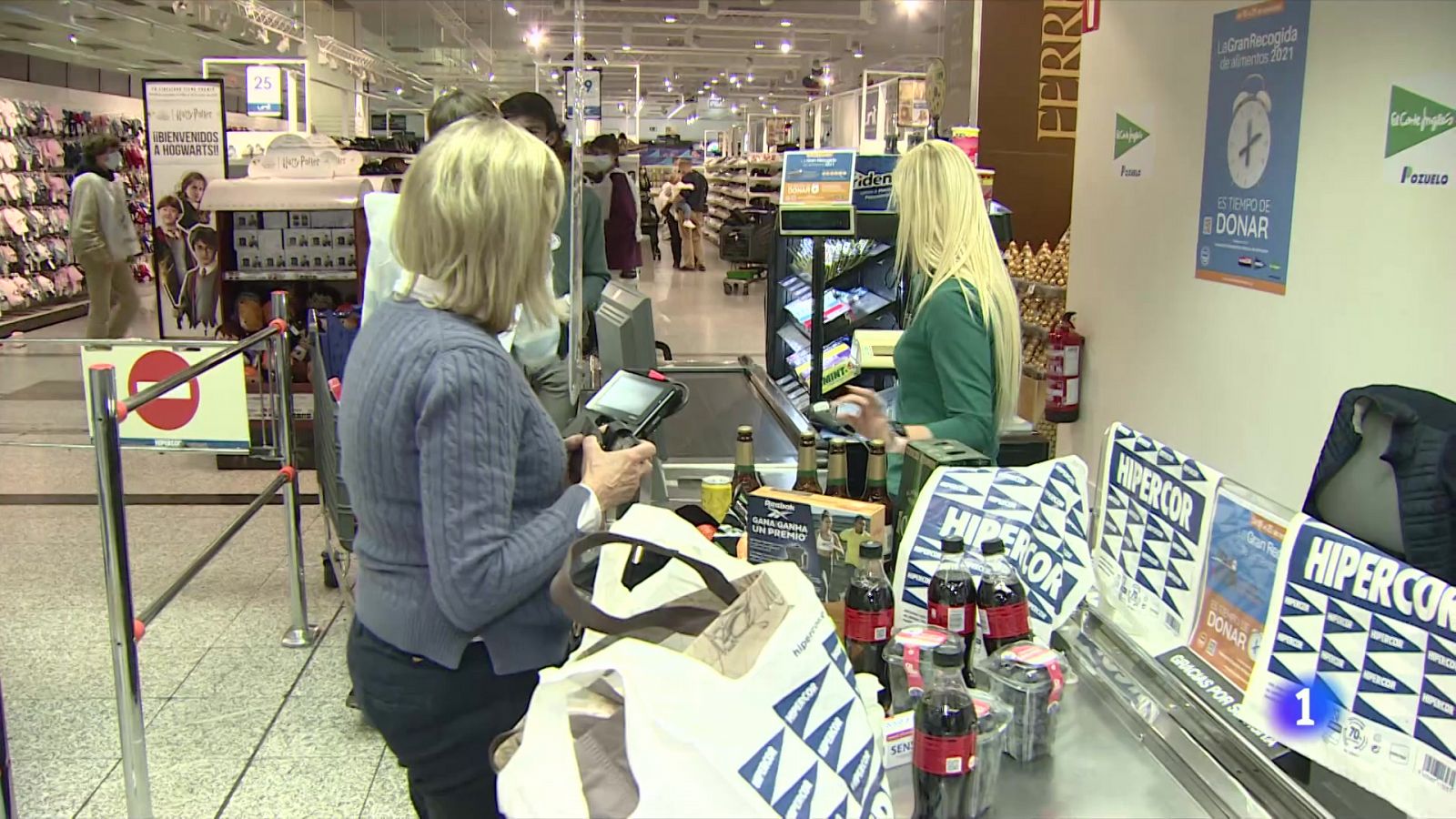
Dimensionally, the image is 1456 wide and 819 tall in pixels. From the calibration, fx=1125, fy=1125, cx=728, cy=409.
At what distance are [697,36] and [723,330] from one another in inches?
519

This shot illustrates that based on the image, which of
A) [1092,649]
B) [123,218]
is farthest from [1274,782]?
[123,218]

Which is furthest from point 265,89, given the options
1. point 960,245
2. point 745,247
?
point 960,245

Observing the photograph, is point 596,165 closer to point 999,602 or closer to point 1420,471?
point 1420,471

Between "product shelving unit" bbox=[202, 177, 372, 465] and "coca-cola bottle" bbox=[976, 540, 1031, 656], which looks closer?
"coca-cola bottle" bbox=[976, 540, 1031, 656]

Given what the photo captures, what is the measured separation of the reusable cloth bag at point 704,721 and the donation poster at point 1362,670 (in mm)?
663

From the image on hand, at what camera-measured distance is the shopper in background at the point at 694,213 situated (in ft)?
60.6

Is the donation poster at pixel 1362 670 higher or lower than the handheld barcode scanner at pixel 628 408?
lower

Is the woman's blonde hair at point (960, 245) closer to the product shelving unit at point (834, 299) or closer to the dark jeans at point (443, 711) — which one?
the dark jeans at point (443, 711)

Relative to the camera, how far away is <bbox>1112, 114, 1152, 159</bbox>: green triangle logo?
17.0 feet

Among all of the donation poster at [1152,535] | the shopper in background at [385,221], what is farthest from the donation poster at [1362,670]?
the shopper in background at [385,221]

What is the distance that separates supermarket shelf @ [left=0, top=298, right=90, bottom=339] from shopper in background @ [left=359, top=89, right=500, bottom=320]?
9.76 meters

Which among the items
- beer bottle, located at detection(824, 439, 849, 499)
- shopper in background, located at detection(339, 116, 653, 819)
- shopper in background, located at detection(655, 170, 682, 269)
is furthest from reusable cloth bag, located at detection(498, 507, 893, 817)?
shopper in background, located at detection(655, 170, 682, 269)

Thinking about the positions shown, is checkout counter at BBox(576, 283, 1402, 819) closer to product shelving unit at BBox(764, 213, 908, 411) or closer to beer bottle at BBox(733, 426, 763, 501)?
beer bottle at BBox(733, 426, 763, 501)

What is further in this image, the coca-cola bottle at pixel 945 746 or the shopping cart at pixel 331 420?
the shopping cart at pixel 331 420
